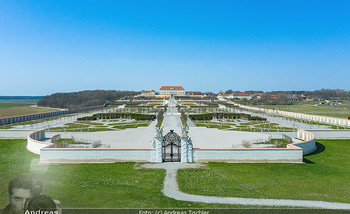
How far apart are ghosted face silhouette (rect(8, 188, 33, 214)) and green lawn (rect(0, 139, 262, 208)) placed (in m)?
3.35

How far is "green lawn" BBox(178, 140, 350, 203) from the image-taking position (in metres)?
11.2

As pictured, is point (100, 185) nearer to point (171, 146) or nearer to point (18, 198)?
point (171, 146)

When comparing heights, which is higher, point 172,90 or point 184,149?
point 172,90

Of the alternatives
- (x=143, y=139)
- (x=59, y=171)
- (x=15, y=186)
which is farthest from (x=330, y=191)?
(x=143, y=139)

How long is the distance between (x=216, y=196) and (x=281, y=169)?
6.95m

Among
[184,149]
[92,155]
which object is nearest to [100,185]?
[92,155]

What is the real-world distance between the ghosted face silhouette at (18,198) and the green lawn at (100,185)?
11.0ft

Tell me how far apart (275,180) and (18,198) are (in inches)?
513

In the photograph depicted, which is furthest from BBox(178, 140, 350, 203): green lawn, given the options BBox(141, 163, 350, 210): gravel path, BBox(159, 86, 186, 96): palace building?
BBox(159, 86, 186, 96): palace building

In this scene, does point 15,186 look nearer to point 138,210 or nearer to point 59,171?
point 138,210

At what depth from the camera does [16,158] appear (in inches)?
703

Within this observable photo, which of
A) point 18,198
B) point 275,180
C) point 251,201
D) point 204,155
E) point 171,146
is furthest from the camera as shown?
point 171,146

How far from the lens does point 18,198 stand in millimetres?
3480

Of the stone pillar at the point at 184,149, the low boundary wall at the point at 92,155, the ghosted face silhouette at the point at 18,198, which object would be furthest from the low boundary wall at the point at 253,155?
the ghosted face silhouette at the point at 18,198
